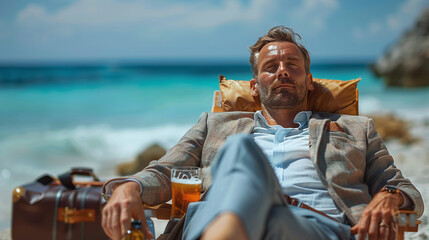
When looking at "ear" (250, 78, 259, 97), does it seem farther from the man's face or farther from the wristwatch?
the wristwatch

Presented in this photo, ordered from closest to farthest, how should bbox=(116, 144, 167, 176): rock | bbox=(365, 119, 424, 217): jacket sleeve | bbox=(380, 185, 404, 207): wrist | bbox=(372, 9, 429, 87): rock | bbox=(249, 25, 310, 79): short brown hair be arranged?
bbox=(380, 185, 404, 207): wrist → bbox=(365, 119, 424, 217): jacket sleeve → bbox=(249, 25, 310, 79): short brown hair → bbox=(116, 144, 167, 176): rock → bbox=(372, 9, 429, 87): rock

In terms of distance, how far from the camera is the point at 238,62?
3216 cm

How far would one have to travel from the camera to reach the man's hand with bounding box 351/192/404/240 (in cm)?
195

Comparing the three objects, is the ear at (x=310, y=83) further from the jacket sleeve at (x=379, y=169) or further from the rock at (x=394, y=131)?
the rock at (x=394, y=131)

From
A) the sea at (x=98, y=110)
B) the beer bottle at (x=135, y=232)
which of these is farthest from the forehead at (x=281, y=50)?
the sea at (x=98, y=110)

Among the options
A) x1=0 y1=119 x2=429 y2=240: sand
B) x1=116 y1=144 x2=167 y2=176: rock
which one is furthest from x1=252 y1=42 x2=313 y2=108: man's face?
x1=116 y1=144 x2=167 y2=176: rock

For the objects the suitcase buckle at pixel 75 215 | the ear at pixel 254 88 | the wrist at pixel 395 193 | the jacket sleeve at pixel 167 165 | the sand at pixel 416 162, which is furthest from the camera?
the sand at pixel 416 162

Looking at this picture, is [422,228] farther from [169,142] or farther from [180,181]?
[169,142]

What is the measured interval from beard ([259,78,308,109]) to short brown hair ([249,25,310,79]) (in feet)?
0.57

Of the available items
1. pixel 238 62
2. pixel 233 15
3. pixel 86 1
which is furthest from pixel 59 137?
pixel 238 62

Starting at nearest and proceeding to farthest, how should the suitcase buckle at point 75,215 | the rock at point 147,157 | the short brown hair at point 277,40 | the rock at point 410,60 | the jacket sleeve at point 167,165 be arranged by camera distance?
the jacket sleeve at point 167,165 → the short brown hair at point 277,40 → the suitcase buckle at point 75,215 → the rock at point 147,157 → the rock at point 410,60

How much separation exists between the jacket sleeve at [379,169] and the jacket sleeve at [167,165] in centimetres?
93

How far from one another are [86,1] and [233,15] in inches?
305

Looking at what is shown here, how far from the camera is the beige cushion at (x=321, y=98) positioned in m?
2.88
